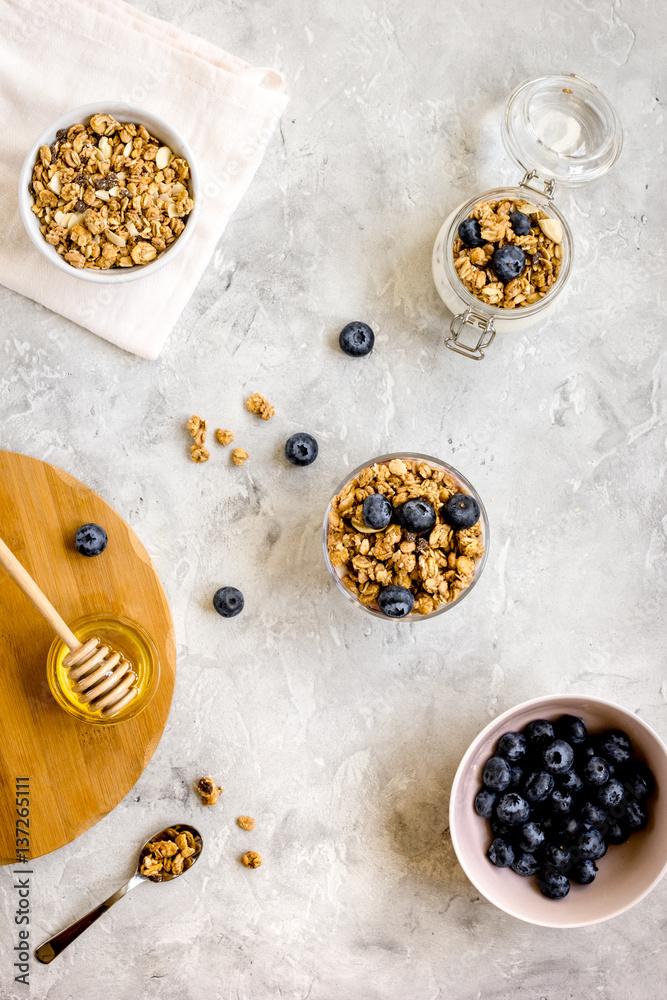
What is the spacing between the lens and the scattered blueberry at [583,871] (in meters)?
1.39

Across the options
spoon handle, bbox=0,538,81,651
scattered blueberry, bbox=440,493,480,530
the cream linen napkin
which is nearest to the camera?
spoon handle, bbox=0,538,81,651

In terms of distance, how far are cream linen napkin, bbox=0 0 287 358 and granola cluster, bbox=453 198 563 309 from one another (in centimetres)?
50

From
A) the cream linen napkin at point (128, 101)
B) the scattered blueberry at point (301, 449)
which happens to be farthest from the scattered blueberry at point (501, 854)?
the cream linen napkin at point (128, 101)

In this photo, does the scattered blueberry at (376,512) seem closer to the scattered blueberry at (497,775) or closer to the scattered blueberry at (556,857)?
the scattered blueberry at (497,775)

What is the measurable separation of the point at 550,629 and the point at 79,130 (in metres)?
1.38

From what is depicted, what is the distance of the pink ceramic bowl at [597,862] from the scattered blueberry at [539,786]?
0.09 meters

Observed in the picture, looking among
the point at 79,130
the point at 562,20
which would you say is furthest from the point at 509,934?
the point at 562,20

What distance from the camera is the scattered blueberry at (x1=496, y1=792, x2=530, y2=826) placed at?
4.47 feet

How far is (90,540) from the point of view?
1370 mm

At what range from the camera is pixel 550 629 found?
1.55 meters

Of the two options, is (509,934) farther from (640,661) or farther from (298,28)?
(298,28)


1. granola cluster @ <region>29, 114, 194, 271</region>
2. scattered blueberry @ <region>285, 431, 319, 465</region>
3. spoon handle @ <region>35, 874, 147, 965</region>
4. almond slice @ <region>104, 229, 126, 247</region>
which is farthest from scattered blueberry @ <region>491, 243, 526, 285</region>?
spoon handle @ <region>35, 874, 147, 965</region>

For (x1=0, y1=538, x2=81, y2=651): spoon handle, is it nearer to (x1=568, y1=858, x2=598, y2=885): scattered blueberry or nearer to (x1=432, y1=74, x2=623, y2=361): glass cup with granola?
(x1=432, y1=74, x2=623, y2=361): glass cup with granola

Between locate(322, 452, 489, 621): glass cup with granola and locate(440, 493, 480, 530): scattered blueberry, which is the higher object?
locate(440, 493, 480, 530): scattered blueberry
